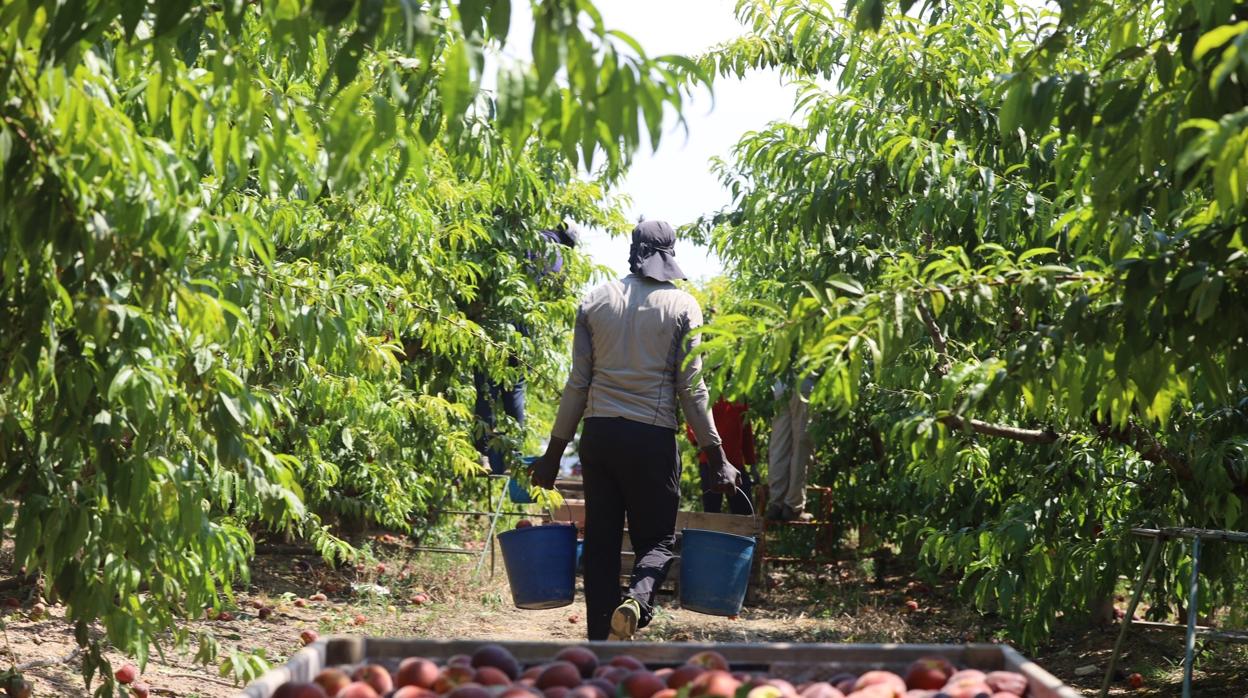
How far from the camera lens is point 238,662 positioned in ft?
12.9

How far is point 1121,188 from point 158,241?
6.45ft

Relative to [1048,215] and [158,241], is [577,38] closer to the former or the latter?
[158,241]

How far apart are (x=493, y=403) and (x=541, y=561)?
12.8 feet

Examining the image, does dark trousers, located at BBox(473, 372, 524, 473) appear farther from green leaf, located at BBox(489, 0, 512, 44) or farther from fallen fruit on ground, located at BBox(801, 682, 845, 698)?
green leaf, located at BBox(489, 0, 512, 44)

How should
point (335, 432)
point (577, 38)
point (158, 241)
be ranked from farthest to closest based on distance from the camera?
point (335, 432)
point (158, 241)
point (577, 38)

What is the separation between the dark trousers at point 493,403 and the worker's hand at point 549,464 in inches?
145

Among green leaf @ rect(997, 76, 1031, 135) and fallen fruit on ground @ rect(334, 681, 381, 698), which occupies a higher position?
green leaf @ rect(997, 76, 1031, 135)

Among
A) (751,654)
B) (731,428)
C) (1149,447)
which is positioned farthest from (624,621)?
(731,428)

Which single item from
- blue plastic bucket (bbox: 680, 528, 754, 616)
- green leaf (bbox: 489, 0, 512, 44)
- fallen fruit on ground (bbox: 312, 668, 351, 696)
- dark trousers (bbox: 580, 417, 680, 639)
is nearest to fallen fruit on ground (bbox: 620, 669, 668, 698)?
fallen fruit on ground (bbox: 312, 668, 351, 696)

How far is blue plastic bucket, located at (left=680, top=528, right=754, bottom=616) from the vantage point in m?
6.11

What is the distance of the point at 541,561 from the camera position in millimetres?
5828

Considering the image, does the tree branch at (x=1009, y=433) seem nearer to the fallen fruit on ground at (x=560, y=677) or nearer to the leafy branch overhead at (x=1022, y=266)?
the leafy branch overhead at (x=1022, y=266)

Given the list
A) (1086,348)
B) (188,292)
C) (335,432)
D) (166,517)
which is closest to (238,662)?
(166,517)

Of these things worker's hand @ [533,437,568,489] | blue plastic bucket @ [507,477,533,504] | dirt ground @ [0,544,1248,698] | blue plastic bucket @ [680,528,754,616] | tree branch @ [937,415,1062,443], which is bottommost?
dirt ground @ [0,544,1248,698]
